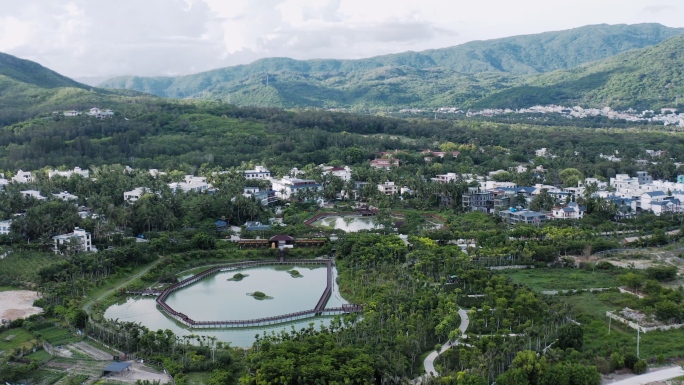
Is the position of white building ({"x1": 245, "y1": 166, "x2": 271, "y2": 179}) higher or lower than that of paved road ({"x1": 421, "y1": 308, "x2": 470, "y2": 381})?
higher

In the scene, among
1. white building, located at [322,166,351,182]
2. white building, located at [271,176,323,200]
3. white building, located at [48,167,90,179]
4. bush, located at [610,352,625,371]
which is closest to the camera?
bush, located at [610,352,625,371]

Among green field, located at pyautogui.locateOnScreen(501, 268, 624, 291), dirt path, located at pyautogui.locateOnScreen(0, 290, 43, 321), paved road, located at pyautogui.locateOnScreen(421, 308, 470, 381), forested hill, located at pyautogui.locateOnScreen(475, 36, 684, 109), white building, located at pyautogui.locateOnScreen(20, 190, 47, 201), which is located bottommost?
green field, located at pyautogui.locateOnScreen(501, 268, 624, 291)

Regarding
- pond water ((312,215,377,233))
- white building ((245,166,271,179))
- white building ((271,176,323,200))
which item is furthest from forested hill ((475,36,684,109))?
pond water ((312,215,377,233))

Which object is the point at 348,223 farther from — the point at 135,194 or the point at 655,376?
the point at 655,376

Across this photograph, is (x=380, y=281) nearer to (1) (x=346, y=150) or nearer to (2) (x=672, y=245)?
(2) (x=672, y=245)

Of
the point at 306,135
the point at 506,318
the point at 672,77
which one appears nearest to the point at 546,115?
the point at 672,77

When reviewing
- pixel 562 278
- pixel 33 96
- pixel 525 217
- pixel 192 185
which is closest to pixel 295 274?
pixel 562 278

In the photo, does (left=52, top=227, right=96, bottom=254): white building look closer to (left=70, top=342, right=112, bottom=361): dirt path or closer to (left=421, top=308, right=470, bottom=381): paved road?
(left=70, top=342, right=112, bottom=361): dirt path

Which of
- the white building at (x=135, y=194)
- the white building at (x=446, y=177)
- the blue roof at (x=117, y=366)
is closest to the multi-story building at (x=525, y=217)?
the white building at (x=446, y=177)
